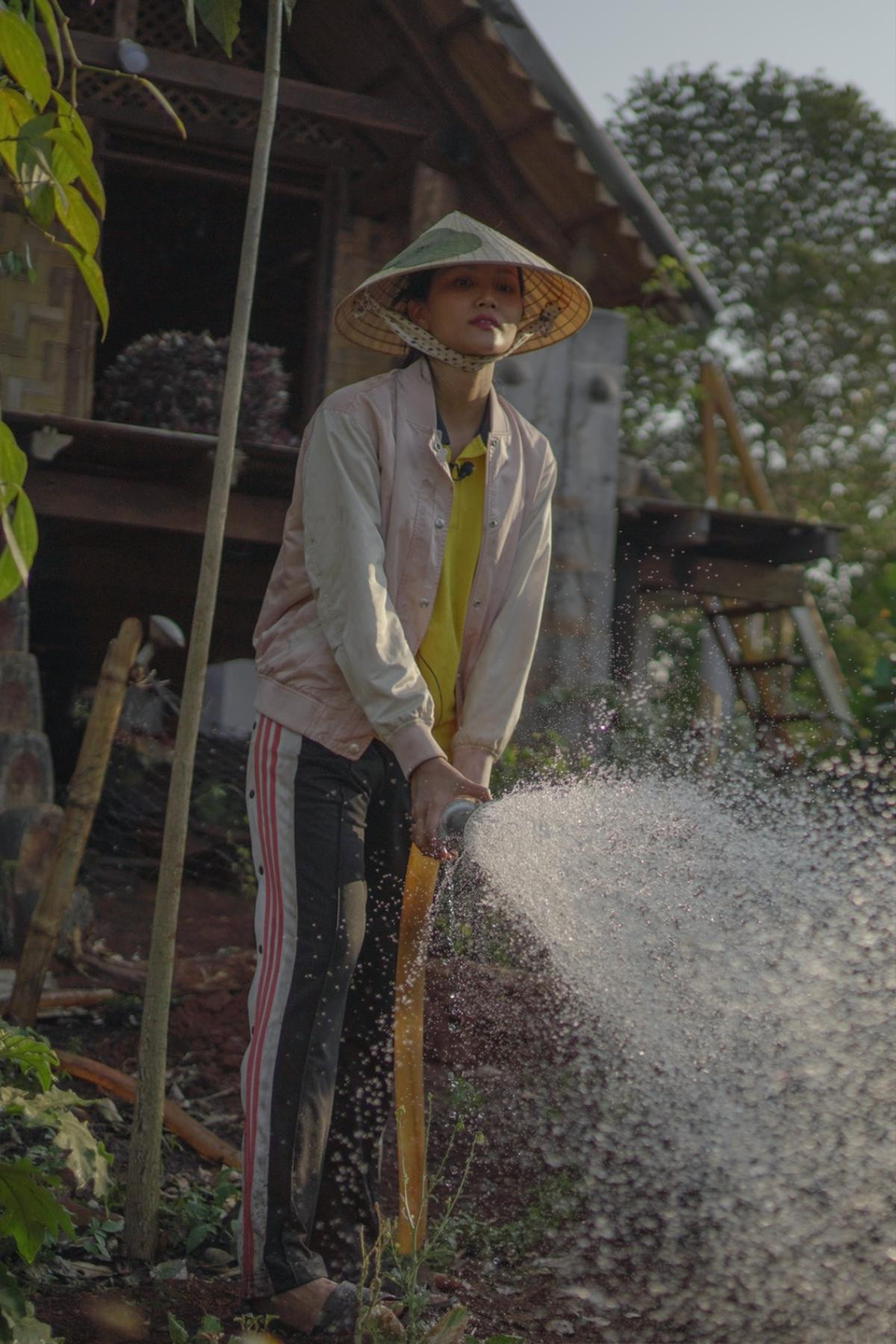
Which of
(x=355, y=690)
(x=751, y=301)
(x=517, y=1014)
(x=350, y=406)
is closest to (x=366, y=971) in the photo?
(x=355, y=690)

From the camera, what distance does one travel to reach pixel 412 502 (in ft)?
9.98

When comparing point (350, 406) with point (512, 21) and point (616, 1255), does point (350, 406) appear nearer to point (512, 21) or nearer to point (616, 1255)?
point (616, 1255)

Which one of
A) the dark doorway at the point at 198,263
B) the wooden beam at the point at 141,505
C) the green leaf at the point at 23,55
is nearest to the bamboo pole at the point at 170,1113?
the green leaf at the point at 23,55

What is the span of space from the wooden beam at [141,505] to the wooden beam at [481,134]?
192 cm

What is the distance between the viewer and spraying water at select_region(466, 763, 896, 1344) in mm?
3281

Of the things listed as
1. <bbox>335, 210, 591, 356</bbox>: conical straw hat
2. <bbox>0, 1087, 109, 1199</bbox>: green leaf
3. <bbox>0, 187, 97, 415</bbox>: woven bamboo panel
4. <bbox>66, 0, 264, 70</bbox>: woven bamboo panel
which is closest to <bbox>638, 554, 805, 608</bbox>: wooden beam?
<bbox>0, 187, 97, 415</bbox>: woven bamboo panel

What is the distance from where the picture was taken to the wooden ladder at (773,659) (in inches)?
370

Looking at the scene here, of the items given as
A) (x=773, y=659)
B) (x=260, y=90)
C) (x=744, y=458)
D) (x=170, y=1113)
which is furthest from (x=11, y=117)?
(x=744, y=458)

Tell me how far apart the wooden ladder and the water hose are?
555 cm

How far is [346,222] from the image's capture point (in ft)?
28.6

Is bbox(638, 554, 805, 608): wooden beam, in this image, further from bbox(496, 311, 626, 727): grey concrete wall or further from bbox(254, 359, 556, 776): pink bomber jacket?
bbox(254, 359, 556, 776): pink bomber jacket

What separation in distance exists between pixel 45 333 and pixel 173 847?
544 centimetres

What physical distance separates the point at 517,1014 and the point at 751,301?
2143 centimetres

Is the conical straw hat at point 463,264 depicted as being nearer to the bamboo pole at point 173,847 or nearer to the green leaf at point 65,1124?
the bamboo pole at point 173,847
